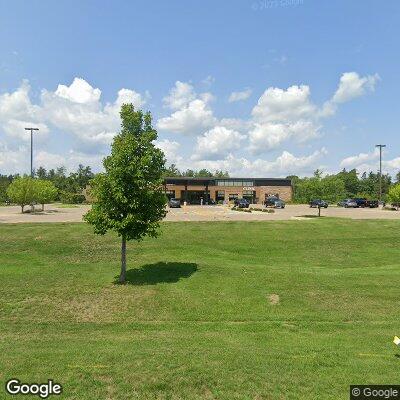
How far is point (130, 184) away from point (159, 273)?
180 inches

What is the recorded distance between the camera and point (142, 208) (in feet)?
60.6

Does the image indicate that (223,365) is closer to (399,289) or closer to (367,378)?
(367,378)

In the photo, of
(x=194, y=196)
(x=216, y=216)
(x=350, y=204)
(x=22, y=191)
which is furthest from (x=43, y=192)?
(x=350, y=204)

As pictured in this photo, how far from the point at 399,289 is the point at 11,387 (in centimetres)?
1462

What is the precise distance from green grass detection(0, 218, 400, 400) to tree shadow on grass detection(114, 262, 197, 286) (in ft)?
0.18

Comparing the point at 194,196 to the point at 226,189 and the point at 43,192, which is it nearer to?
the point at 226,189

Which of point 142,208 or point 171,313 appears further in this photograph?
point 142,208

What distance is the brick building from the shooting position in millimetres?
81688

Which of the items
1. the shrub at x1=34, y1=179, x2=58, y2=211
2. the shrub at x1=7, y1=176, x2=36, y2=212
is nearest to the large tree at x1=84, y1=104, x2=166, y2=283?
the shrub at x1=7, y1=176, x2=36, y2=212

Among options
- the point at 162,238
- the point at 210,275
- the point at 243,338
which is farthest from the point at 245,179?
the point at 243,338

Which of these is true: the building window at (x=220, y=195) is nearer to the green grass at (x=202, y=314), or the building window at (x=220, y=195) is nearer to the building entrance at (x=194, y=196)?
the building entrance at (x=194, y=196)

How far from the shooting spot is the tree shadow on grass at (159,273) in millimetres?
17984

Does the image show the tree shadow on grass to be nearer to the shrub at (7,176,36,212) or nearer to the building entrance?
the shrub at (7,176,36,212)

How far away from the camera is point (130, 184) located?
18.1 m
